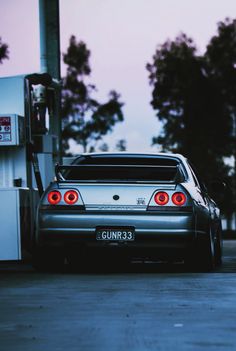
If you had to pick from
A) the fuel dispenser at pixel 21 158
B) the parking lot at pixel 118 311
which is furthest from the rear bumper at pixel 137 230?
the fuel dispenser at pixel 21 158

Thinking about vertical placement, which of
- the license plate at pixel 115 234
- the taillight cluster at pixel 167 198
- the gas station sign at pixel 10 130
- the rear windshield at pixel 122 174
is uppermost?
the gas station sign at pixel 10 130

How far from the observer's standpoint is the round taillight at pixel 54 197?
12430mm

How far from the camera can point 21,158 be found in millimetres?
15641

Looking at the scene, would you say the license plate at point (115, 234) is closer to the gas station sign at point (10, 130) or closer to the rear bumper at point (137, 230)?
the rear bumper at point (137, 230)

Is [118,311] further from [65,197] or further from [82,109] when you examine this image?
[82,109]

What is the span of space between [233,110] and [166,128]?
5.18 meters

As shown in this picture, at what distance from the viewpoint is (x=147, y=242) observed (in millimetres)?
12219

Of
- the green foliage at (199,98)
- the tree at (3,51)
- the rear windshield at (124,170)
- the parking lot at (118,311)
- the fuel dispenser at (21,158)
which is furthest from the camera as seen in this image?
the green foliage at (199,98)

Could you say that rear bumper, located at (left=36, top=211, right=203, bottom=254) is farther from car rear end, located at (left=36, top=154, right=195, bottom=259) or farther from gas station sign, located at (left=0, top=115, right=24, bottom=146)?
gas station sign, located at (left=0, top=115, right=24, bottom=146)

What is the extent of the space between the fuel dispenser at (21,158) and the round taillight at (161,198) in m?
2.76

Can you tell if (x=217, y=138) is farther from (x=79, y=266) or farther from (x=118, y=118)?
(x=79, y=266)

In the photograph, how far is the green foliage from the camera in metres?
63.2

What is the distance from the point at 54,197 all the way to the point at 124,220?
0.86 meters

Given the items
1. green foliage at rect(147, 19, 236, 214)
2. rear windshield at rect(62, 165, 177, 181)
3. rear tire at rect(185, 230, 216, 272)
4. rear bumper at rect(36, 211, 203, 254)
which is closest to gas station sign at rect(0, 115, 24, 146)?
rear windshield at rect(62, 165, 177, 181)
